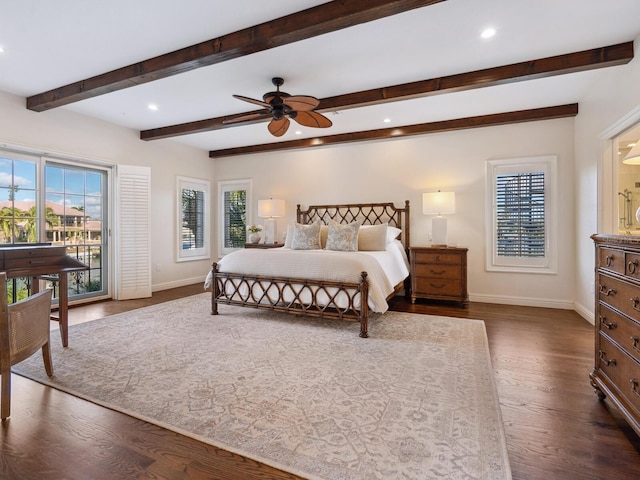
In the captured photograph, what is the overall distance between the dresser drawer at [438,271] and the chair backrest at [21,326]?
4.24 meters

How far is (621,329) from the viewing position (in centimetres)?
183

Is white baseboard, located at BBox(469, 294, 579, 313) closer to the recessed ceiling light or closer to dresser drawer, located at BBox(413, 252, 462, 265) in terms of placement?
dresser drawer, located at BBox(413, 252, 462, 265)

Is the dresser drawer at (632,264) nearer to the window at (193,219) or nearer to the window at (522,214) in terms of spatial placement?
the window at (522,214)

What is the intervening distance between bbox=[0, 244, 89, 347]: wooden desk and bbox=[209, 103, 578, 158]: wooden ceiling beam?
419 cm

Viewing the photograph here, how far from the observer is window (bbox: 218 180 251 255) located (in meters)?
6.91

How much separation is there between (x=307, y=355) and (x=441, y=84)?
3145 mm

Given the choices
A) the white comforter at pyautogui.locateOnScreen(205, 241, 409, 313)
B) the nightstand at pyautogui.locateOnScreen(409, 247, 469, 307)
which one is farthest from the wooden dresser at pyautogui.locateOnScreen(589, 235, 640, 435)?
the nightstand at pyautogui.locateOnScreen(409, 247, 469, 307)

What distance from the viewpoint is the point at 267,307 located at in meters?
3.91

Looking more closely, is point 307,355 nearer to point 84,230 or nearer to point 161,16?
point 161,16

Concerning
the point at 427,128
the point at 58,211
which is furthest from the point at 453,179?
the point at 58,211

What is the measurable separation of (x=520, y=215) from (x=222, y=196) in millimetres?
5687

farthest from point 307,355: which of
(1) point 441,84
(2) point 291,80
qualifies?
(1) point 441,84

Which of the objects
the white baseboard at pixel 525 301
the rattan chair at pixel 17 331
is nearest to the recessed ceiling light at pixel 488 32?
the white baseboard at pixel 525 301

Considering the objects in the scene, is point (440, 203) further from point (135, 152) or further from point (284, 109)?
point (135, 152)
